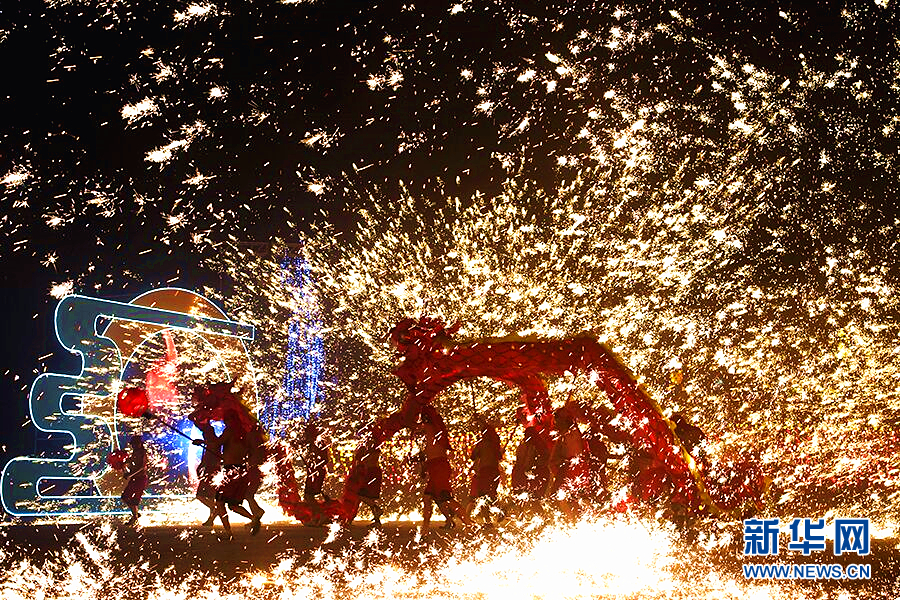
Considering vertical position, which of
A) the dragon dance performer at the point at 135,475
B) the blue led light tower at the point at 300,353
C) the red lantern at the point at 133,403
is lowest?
the dragon dance performer at the point at 135,475

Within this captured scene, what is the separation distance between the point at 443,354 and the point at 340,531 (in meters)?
2.81

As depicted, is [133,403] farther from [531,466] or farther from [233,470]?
[531,466]

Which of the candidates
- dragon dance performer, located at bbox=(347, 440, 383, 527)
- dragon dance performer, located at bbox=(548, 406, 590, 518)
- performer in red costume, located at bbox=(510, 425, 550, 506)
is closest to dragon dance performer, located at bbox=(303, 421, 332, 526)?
dragon dance performer, located at bbox=(347, 440, 383, 527)

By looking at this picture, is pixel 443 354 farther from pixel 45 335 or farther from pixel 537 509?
pixel 45 335

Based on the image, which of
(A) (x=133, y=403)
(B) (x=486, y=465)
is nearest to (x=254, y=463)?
(A) (x=133, y=403)

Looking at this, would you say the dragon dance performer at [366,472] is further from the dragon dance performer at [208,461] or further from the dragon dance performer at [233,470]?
the dragon dance performer at [208,461]

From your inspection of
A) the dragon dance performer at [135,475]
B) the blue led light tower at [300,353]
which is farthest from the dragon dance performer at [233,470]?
the blue led light tower at [300,353]

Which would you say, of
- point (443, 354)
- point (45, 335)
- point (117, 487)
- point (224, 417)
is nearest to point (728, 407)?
point (443, 354)

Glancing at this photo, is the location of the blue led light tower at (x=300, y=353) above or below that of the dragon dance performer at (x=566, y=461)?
above

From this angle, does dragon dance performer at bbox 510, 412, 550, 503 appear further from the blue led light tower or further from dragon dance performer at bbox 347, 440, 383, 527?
the blue led light tower

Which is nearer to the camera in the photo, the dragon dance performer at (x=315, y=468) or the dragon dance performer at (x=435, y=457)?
the dragon dance performer at (x=435, y=457)

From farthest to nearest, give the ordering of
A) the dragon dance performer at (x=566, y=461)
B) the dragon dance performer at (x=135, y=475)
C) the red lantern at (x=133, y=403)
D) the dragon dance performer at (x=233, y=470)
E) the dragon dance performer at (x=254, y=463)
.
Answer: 1. the dragon dance performer at (x=135, y=475)
2. the dragon dance performer at (x=566, y=461)
3. the red lantern at (x=133, y=403)
4. the dragon dance performer at (x=254, y=463)
5. the dragon dance performer at (x=233, y=470)

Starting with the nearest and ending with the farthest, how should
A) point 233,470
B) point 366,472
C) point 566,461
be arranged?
1. point 233,470
2. point 366,472
3. point 566,461

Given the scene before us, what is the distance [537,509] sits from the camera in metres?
13.1
